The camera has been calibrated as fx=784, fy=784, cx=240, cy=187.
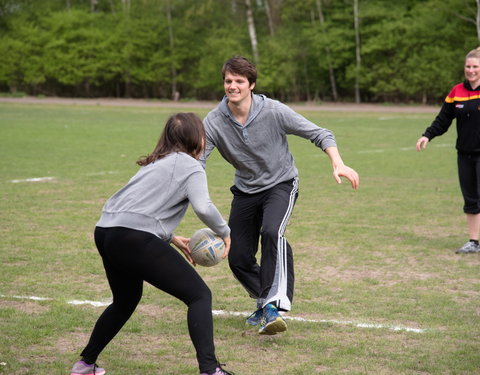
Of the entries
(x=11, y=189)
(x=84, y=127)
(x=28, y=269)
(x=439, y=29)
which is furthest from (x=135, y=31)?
(x=28, y=269)

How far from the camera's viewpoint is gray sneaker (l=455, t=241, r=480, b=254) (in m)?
8.55

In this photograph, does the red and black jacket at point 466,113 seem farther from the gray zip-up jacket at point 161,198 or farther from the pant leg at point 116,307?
the pant leg at point 116,307

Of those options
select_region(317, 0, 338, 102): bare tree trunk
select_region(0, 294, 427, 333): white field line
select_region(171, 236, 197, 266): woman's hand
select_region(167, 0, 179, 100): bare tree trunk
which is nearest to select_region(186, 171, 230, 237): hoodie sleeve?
select_region(171, 236, 197, 266): woman's hand

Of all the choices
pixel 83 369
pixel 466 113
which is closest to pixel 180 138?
pixel 83 369

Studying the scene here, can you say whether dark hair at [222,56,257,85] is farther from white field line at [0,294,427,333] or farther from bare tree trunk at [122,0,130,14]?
bare tree trunk at [122,0,130,14]

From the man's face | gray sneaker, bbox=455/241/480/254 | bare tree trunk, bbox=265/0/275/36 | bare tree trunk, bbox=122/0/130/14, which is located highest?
bare tree trunk, bbox=122/0/130/14

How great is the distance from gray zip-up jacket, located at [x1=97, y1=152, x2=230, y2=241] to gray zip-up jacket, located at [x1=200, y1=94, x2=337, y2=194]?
1358 millimetres

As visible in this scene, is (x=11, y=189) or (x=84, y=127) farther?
(x=84, y=127)

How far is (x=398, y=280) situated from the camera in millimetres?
7273

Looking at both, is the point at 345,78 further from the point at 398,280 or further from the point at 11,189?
the point at 398,280

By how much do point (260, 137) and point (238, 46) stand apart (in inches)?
2029

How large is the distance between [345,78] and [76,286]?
49.5 metres

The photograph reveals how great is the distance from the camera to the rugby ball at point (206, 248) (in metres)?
4.85

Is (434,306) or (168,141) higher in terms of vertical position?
(168,141)
